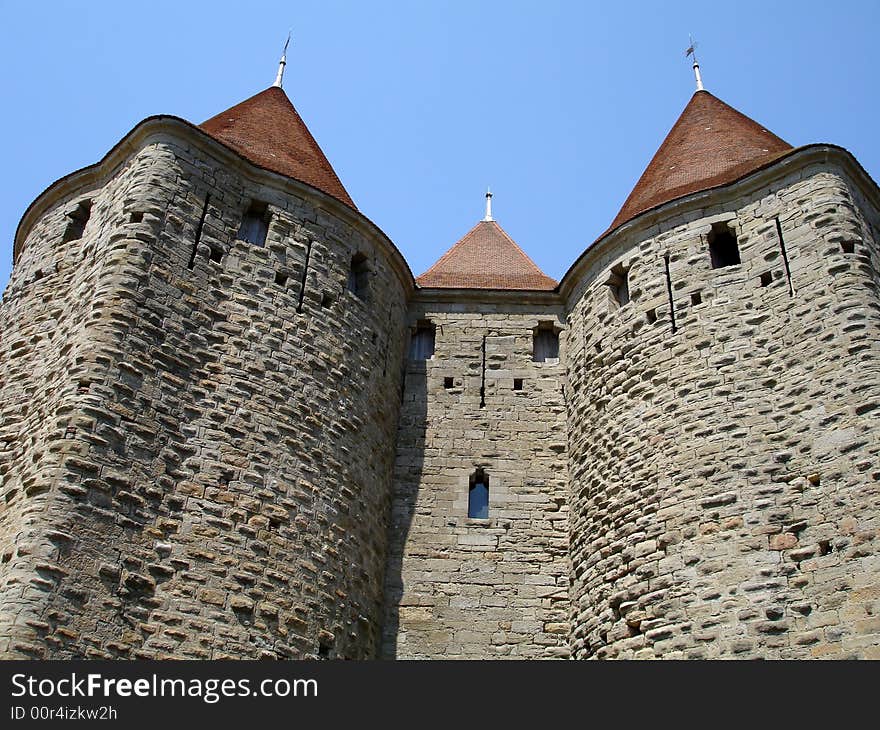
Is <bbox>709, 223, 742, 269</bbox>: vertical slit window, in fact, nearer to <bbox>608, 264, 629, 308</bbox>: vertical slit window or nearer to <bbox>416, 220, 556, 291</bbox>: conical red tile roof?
<bbox>608, 264, 629, 308</bbox>: vertical slit window

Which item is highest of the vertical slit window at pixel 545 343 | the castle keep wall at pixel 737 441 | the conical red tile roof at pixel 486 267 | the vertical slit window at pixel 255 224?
the conical red tile roof at pixel 486 267

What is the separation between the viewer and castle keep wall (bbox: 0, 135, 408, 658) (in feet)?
27.8

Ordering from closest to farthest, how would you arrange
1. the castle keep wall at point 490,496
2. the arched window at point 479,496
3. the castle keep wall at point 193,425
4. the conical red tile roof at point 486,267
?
the castle keep wall at point 193,425 → the castle keep wall at point 490,496 → the arched window at point 479,496 → the conical red tile roof at point 486,267

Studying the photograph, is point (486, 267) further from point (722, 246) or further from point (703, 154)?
point (722, 246)

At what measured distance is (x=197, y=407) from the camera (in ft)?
32.3

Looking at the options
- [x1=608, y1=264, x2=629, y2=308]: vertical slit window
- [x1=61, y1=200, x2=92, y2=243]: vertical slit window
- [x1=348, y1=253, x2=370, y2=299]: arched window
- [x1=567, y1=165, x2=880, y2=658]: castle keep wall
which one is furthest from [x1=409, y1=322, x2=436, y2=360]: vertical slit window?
[x1=61, y1=200, x2=92, y2=243]: vertical slit window

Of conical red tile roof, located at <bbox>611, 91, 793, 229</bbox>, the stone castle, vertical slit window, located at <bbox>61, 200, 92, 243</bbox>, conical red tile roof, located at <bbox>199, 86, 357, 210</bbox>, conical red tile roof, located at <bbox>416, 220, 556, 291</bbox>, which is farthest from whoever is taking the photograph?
conical red tile roof, located at <bbox>416, 220, 556, 291</bbox>

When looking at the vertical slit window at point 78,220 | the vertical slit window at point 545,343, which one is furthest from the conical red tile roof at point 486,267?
the vertical slit window at point 78,220

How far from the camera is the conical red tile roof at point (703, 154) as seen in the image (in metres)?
12.2

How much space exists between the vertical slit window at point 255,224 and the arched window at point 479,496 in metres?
3.62

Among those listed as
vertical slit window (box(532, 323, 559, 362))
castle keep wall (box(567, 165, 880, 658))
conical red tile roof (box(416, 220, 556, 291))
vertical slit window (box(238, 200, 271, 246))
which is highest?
conical red tile roof (box(416, 220, 556, 291))

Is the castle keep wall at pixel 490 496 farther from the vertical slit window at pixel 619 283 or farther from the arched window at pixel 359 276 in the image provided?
the arched window at pixel 359 276

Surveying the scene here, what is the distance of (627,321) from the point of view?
38.0 feet

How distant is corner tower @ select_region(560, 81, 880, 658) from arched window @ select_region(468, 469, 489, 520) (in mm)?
1032
